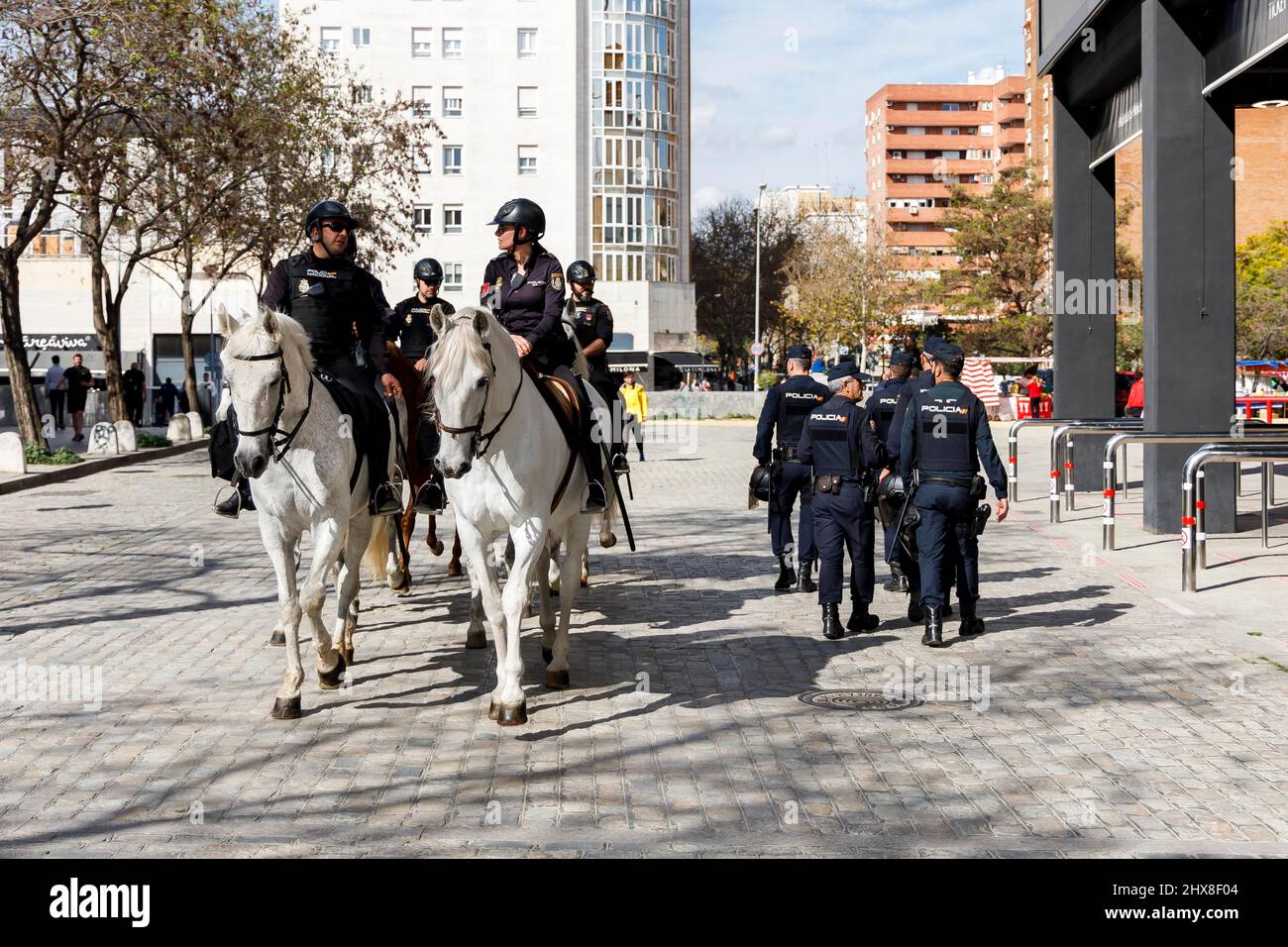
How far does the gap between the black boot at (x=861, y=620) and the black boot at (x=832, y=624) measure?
26 cm

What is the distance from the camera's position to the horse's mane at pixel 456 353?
25.5ft

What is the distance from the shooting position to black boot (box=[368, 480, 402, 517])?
954cm

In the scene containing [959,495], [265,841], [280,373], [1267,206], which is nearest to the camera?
[265,841]

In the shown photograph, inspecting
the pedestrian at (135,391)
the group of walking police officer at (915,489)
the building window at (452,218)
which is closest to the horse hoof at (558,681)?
the group of walking police officer at (915,489)

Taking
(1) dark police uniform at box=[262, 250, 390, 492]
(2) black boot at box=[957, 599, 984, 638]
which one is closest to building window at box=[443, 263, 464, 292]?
(2) black boot at box=[957, 599, 984, 638]

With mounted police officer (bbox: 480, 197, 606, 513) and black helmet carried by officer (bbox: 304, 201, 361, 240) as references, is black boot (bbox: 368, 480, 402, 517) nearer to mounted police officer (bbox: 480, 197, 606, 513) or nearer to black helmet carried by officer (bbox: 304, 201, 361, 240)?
mounted police officer (bbox: 480, 197, 606, 513)

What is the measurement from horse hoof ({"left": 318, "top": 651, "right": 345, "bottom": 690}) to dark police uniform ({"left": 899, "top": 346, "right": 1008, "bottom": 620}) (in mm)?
4243

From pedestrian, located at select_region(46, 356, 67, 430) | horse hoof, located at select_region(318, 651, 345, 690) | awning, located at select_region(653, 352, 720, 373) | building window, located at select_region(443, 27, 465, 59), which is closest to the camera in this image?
horse hoof, located at select_region(318, 651, 345, 690)

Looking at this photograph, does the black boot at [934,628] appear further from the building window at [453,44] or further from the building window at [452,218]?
the building window at [453,44]
